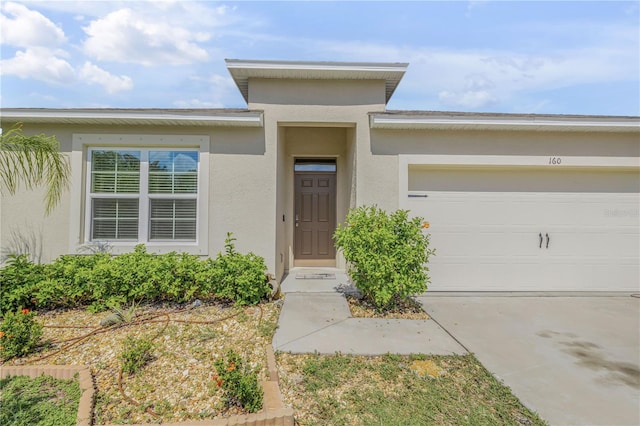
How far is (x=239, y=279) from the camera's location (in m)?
4.66

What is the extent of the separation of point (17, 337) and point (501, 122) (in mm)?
7712

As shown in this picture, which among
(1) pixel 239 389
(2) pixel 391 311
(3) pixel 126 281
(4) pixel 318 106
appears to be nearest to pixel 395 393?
(1) pixel 239 389

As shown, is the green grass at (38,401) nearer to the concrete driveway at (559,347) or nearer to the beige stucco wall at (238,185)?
the beige stucco wall at (238,185)

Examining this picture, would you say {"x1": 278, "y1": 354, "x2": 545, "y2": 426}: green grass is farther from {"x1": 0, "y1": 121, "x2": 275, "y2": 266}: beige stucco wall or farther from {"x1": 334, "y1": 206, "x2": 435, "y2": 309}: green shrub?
{"x1": 0, "y1": 121, "x2": 275, "y2": 266}: beige stucco wall

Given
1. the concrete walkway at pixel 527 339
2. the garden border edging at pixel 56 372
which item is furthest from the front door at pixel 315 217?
the garden border edging at pixel 56 372

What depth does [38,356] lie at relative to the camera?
3283 millimetres

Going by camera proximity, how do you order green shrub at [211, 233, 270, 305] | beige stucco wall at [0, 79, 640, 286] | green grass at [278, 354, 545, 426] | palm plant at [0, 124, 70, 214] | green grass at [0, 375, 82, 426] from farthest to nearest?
beige stucco wall at [0, 79, 640, 286] → palm plant at [0, 124, 70, 214] → green shrub at [211, 233, 270, 305] → green grass at [278, 354, 545, 426] → green grass at [0, 375, 82, 426]

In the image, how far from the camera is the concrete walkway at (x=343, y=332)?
347 centimetres

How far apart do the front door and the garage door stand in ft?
7.15

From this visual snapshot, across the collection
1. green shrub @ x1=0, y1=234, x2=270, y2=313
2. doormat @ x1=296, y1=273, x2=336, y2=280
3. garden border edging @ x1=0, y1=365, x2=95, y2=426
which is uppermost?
green shrub @ x1=0, y1=234, x2=270, y2=313

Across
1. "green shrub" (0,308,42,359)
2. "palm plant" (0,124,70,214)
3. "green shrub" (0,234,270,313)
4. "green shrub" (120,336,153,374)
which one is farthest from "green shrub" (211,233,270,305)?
"palm plant" (0,124,70,214)

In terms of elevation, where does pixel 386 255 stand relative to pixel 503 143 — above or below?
below

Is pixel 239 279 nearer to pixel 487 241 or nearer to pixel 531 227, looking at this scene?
pixel 487 241

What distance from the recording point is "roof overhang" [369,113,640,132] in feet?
18.1
